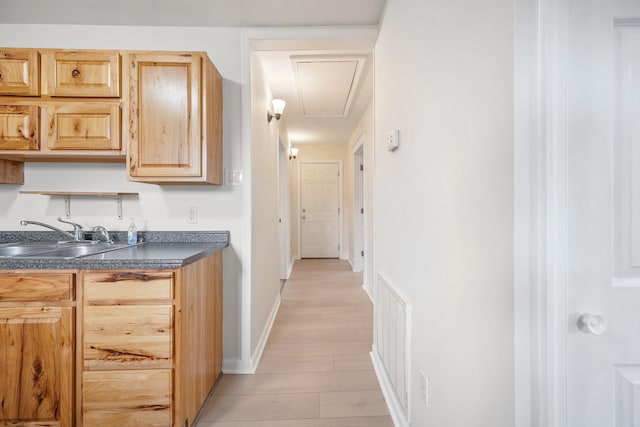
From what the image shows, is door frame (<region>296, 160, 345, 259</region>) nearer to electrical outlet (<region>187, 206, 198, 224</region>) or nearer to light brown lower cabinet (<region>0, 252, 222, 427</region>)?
electrical outlet (<region>187, 206, 198, 224</region>)

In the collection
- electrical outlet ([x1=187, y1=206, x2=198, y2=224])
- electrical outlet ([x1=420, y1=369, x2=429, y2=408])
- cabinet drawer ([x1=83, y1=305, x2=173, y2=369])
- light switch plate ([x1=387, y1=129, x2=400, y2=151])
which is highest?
light switch plate ([x1=387, y1=129, x2=400, y2=151])

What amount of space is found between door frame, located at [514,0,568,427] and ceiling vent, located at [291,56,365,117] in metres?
2.08

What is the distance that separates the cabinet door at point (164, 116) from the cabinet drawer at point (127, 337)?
0.76 metres

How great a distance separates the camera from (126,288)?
1310 millimetres

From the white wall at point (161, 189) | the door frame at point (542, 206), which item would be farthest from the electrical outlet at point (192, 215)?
the door frame at point (542, 206)

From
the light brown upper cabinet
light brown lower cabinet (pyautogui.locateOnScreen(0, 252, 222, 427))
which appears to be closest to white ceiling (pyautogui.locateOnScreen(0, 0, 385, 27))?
the light brown upper cabinet

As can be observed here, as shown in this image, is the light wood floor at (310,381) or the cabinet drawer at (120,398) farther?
the light wood floor at (310,381)

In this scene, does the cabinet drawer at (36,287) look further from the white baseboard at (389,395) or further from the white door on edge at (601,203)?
the white door on edge at (601,203)

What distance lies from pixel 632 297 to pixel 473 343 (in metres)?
0.36

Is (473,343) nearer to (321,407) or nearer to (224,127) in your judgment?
(321,407)

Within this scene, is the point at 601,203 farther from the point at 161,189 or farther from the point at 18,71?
the point at 18,71

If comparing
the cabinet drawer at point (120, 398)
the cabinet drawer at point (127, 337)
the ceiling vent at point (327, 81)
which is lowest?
the cabinet drawer at point (120, 398)

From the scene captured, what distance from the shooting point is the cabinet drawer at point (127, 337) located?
130 cm

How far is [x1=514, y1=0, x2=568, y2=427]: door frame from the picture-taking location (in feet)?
2.01
